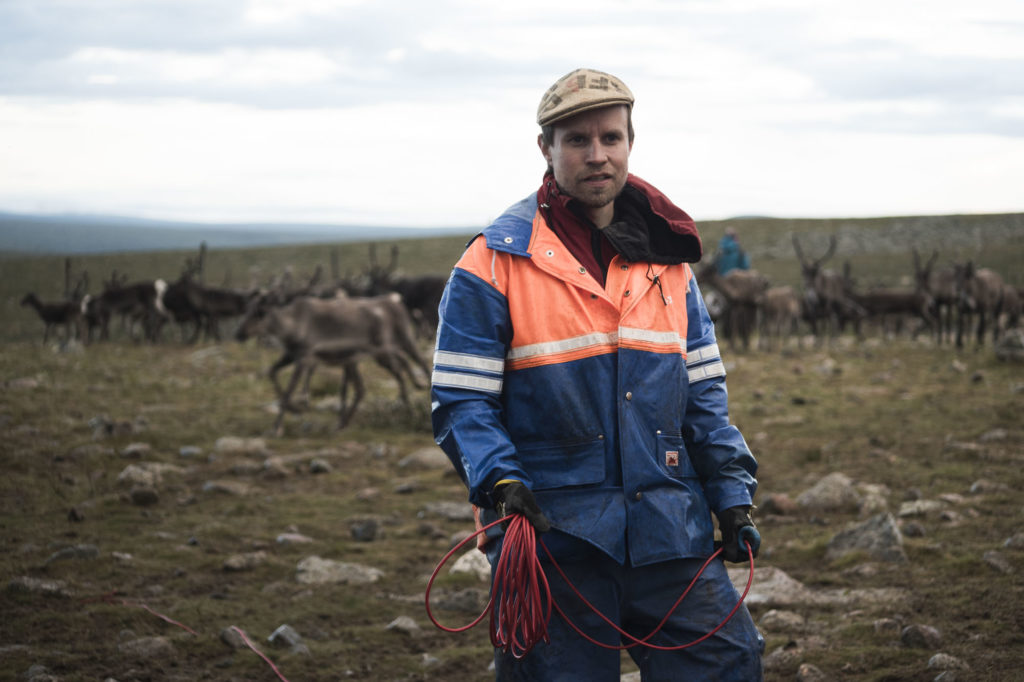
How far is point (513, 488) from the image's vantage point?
263 centimetres

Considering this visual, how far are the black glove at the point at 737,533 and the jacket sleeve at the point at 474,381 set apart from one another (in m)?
0.69

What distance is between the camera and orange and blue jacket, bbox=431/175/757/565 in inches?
109

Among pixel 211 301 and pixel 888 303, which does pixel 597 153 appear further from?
pixel 211 301

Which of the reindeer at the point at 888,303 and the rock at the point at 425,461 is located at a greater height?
the reindeer at the point at 888,303

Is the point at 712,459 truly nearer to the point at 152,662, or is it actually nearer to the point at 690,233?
the point at 690,233

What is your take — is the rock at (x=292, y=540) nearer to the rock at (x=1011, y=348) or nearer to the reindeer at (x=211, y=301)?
the rock at (x=1011, y=348)

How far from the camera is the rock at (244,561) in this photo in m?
6.02

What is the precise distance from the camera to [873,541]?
5840 mm

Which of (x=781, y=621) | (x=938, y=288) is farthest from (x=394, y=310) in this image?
(x=938, y=288)

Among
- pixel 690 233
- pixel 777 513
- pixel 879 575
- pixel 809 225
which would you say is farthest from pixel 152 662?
pixel 809 225

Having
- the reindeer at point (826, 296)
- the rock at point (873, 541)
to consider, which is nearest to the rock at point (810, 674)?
the rock at point (873, 541)

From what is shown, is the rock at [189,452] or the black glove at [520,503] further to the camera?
the rock at [189,452]

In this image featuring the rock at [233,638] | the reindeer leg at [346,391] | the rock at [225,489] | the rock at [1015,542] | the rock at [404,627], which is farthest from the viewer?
the reindeer leg at [346,391]

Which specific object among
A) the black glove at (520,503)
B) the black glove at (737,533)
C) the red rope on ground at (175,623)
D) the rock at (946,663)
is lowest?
the red rope on ground at (175,623)
